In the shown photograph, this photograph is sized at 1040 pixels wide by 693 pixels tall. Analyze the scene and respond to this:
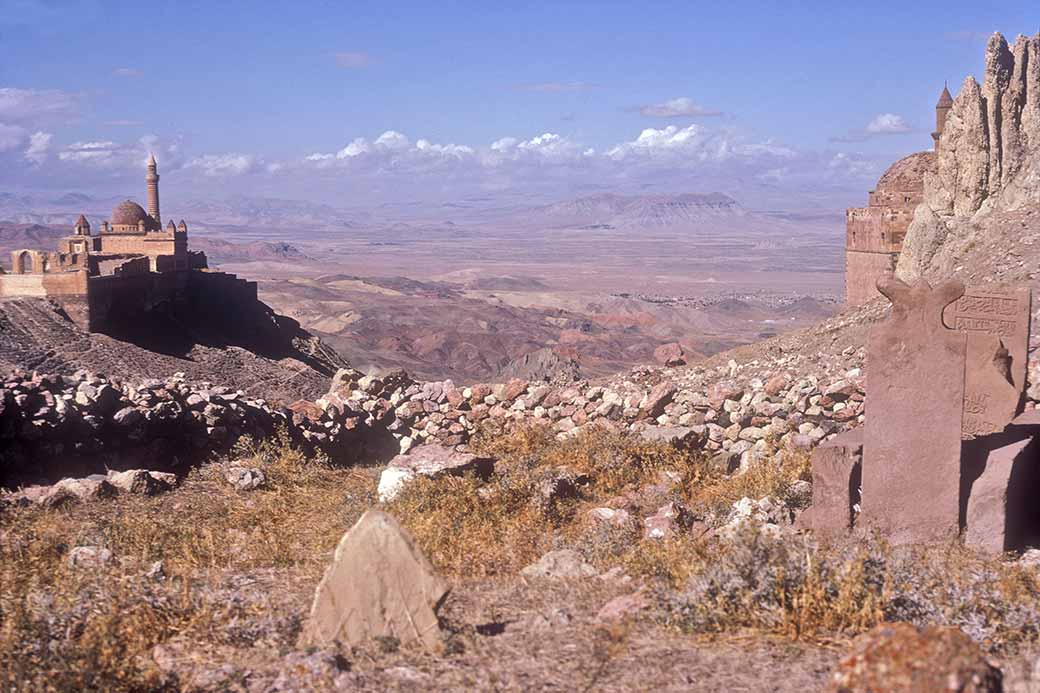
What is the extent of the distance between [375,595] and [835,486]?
3020mm

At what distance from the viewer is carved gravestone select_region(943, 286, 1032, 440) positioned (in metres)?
6.61

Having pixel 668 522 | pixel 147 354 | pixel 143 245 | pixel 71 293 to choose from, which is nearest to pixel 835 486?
pixel 668 522

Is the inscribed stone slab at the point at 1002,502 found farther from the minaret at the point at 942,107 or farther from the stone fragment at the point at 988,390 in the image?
the minaret at the point at 942,107

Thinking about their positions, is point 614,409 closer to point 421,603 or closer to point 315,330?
point 421,603

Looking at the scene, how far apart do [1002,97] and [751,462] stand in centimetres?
1582

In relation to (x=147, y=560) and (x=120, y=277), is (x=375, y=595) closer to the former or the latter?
(x=147, y=560)

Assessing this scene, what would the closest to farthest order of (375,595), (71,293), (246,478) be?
(375,595) → (246,478) → (71,293)

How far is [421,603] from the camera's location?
4.18m

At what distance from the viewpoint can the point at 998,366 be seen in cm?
665

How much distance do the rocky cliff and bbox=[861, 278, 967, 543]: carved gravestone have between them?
570 inches

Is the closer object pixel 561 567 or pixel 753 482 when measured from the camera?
pixel 561 567

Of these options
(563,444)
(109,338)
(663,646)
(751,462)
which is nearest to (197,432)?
(563,444)

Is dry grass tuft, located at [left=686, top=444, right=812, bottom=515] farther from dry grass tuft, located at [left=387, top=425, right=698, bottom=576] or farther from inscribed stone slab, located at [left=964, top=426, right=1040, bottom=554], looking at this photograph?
inscribed stone slab, located at [left=964, top=426, right=1040, bottom=554]

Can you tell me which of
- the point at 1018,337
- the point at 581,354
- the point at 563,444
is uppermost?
the point at 1018,337
